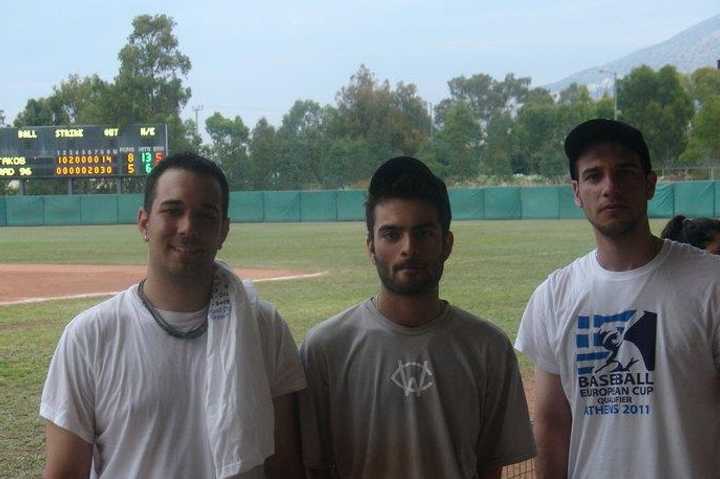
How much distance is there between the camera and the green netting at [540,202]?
114 ft

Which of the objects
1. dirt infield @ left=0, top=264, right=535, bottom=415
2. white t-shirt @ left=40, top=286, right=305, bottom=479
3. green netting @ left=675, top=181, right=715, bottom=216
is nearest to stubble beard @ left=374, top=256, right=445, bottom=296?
white t-shirt @ left=40, top=286, right=305, bottom=479

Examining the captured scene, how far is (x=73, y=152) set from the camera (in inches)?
1163

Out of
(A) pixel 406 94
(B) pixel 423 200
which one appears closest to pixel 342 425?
(B) pixel 423 200

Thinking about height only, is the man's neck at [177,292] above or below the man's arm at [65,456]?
above

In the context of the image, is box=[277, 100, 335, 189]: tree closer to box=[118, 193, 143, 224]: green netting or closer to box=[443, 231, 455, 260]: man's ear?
box=[118, 193, 143, 224]: green netting

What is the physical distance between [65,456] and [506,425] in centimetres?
96

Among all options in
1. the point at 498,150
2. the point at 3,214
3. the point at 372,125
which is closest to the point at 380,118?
the point at 372,125

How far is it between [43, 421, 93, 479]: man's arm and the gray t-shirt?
49 centimetres

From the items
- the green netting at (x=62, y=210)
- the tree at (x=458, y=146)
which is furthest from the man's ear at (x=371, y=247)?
the green netting at (x=62, y=210)

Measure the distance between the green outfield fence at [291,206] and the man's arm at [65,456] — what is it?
107ft

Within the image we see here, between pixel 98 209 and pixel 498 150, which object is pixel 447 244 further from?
pixel 98 209

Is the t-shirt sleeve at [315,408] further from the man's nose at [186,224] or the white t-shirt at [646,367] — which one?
the white t-shirt at [646,367]

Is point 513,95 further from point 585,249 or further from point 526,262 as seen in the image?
point 526,262

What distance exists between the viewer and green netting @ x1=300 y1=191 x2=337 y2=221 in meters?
36.2
